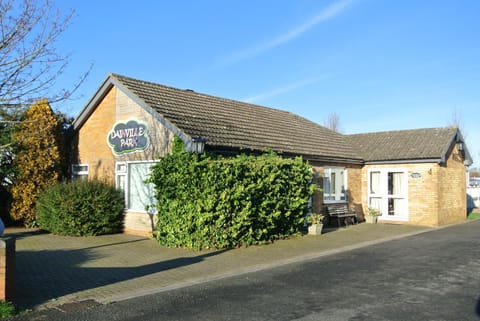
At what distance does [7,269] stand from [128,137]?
9.25 metres

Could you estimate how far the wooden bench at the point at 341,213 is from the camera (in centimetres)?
1783

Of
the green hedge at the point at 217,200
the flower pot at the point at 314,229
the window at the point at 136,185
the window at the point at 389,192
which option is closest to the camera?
the green hedge at the point at 217,200

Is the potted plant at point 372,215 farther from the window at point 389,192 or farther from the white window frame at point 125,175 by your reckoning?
the white window frame at point 125,175

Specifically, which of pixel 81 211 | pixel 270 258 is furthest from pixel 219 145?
pixel 81 211

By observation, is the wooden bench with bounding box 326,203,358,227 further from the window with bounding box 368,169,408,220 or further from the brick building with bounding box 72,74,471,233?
the window with bounding box 368,169,408,220

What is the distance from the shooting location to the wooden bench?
1783 cm

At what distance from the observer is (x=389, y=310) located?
6.46 meters

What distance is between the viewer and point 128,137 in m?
15.4

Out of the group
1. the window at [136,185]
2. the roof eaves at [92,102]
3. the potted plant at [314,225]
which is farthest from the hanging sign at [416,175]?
the roof eaves at [92,102]

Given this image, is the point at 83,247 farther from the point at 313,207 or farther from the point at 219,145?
the point at 313,207

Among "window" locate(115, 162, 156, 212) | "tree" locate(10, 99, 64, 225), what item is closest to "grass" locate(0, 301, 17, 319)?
"window" locate(115, 162, 156, 212)

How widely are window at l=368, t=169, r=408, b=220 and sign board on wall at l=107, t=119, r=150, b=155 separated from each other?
36.0 ft

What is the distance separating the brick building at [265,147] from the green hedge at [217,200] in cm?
88

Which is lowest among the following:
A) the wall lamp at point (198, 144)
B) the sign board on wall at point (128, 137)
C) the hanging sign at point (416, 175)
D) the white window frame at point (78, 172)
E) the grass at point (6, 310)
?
the grass at point (6, 310)
